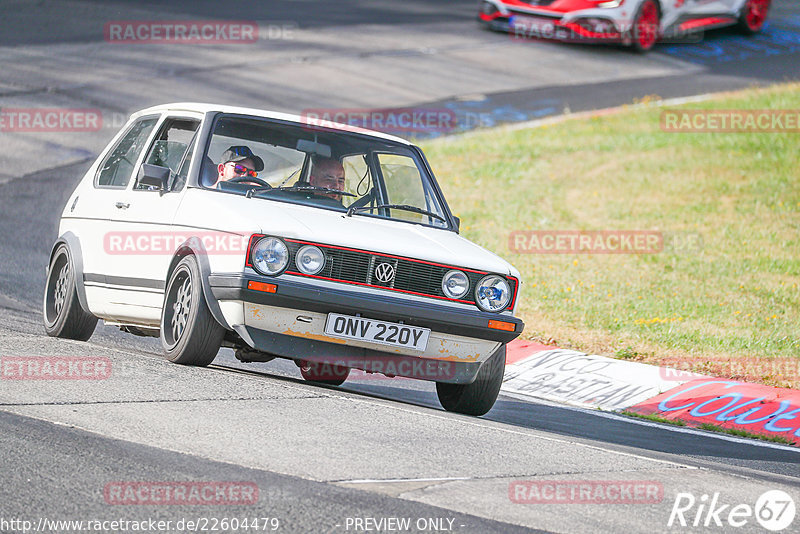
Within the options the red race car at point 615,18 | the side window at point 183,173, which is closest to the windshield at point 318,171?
Answer: the side window at point 183,173

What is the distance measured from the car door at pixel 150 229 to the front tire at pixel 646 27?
678 inches

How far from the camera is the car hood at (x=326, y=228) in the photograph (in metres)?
6.54

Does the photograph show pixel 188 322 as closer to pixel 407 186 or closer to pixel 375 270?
pixel 375 270

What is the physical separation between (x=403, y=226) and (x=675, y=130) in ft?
43.9

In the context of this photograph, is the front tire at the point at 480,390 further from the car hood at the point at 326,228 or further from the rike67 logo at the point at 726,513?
the rike67 logo at the point at 726,513

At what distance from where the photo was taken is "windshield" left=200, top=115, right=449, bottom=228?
734 centimetres

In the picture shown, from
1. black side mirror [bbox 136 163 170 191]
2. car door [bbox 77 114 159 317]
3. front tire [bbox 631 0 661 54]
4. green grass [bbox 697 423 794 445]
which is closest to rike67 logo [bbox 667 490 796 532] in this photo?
green grass [bbox 697 423 794 445]

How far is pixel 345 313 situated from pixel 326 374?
65.7 inches

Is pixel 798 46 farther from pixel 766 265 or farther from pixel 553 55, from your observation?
pixel 766 265

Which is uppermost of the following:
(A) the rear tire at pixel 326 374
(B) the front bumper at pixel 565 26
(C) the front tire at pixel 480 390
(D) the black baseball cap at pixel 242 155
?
(B) the front bumper at pixel 565 26

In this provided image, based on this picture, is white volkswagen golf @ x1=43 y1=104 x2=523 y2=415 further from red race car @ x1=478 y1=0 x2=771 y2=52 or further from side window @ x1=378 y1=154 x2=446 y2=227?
red race car @ x1=478 y1=0 x2=771 y2=52

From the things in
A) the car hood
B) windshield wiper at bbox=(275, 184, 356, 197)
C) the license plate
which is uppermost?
windshield wiper at bbox=(275, 184, 356, 197)

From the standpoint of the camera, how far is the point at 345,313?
6480mm

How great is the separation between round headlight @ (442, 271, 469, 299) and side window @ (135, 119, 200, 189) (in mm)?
1931
